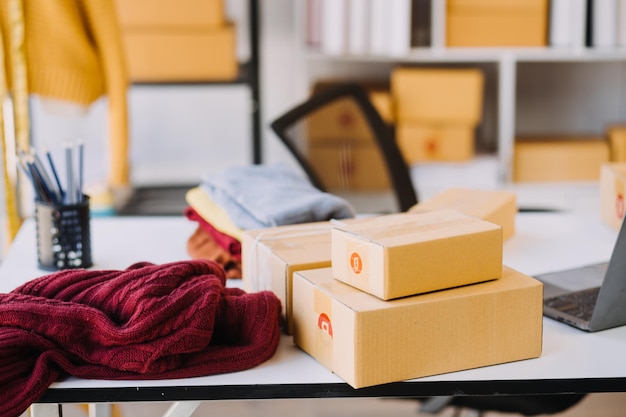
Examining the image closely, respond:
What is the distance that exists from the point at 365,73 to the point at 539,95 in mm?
688

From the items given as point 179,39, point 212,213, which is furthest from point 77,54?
point 212,213

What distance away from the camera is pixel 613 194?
1922 mm

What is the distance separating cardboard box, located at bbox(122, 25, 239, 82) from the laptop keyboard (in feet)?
5.86

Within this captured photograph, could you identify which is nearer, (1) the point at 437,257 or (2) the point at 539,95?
(1) the point at 437,257

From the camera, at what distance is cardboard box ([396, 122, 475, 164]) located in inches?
128

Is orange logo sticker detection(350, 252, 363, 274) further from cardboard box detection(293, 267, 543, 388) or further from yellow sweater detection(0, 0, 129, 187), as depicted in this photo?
yellow sweater detection(0, 0, 129, 187)

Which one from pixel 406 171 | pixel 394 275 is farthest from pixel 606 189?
pixel 394 275

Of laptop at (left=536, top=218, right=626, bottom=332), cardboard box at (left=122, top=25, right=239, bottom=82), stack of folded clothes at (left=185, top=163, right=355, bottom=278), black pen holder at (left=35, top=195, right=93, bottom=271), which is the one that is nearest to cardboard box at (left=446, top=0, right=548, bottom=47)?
cardboard box at (left=122, top=25, right=239, bottom=82)

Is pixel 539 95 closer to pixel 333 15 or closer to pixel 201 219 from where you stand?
pixel 333 15

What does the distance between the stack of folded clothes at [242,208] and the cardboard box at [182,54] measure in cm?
121

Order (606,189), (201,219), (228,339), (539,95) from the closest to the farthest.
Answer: (228,339) → (201,219) → (606,189) → (539,95)

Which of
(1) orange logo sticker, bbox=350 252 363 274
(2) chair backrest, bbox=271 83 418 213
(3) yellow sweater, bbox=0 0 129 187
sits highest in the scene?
(3) yellow sweater, bbox=0 0 129 187

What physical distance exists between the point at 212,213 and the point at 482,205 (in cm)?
52

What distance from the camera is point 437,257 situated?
1167 millimetres
